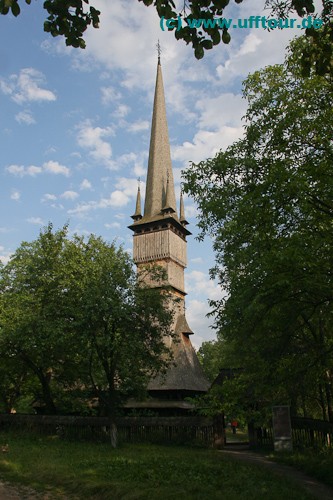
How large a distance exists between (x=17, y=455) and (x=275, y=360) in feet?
36.6

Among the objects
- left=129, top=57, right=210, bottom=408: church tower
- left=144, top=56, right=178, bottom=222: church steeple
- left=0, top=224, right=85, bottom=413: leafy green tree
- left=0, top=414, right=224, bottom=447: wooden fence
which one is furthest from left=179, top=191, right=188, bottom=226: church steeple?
left=0, top=414, right=224, bottom=447: wooden fence

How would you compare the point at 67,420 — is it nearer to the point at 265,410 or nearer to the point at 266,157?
the point at 265,410

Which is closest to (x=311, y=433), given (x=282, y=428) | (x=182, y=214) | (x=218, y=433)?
(x=282, y=428)

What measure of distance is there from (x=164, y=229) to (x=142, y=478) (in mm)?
32174

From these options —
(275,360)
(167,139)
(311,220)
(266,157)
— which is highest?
(167,139)

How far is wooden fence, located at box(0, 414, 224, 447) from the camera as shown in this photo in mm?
24000

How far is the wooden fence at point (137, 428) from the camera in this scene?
24.0 metres

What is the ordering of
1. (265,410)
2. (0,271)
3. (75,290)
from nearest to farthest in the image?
(265,410) → (75,290) → (0,271)

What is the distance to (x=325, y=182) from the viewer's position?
11.1 m

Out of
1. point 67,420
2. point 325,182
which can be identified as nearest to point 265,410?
point 325,182

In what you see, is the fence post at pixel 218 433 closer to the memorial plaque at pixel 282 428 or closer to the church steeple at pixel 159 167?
the memorial plaque at pixel 282 428

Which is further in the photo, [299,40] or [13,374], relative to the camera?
[13,374]

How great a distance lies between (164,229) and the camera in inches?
1697

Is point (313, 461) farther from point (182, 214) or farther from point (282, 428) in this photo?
point (182, 214)
